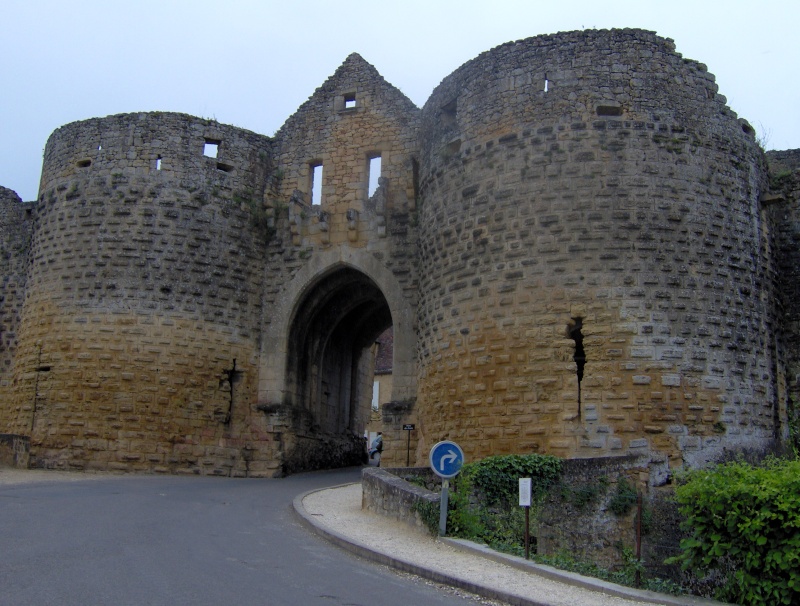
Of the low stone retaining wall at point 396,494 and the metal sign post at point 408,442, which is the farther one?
the metal sign post at point 408,442

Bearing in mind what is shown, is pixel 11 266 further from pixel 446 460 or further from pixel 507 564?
pixel 507 564

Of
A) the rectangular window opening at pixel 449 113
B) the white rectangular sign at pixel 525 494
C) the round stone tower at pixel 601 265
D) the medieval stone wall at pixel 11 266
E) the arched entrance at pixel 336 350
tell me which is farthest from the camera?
the medieval stone wall at pixel 11 266

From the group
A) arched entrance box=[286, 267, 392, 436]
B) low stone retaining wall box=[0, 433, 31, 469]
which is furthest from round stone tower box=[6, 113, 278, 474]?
arched entrance box=[286, 267, 392, 436]

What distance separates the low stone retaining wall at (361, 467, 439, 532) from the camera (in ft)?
31.7

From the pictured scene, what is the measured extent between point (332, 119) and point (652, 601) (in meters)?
14.5

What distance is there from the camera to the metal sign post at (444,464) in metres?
9.12

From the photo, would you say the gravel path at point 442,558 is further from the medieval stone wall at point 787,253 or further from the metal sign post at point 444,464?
the medieval stone wall at point 787,253

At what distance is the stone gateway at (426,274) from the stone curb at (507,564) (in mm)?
4411

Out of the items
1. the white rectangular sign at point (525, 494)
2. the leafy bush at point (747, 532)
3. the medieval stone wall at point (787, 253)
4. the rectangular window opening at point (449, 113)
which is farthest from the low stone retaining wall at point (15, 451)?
the medieval stone wall at point (787, 253)

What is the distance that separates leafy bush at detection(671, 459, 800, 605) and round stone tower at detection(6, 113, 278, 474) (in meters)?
11.8

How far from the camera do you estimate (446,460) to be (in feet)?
30.1

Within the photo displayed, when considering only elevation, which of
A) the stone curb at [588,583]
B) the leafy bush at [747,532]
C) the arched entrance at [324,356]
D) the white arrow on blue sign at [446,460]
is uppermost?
the arched entrance at [324,356]

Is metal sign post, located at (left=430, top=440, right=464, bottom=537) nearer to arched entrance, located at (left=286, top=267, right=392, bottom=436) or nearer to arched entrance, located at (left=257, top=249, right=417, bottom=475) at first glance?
arched entrance, located at (left=257, top=249, right=417, bottom=475)

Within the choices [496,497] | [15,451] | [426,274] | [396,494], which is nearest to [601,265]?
[426,274]
